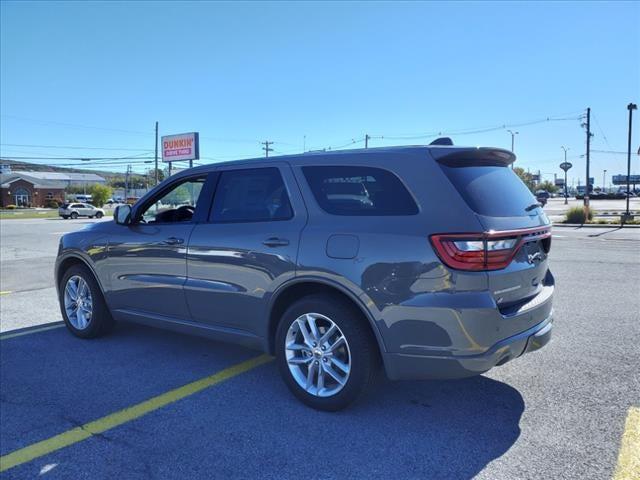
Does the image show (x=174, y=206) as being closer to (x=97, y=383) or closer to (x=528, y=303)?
(x=97, y=383)

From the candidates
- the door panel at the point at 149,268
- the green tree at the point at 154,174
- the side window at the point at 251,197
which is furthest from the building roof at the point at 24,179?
the side window at the point at 251,197

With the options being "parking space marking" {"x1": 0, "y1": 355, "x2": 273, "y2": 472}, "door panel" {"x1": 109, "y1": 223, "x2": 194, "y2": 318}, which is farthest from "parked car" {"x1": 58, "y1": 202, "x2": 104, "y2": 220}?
"parking space marking" {"x1": 0, "y1": 355, "x2": 273, "y2": 472}

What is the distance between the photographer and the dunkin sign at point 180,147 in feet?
168

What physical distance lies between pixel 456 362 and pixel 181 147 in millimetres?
52785

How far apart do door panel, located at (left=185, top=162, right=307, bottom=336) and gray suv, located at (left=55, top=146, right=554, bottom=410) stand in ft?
0.04

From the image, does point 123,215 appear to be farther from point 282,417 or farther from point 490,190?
point 490,190

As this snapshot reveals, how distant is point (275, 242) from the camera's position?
369cm

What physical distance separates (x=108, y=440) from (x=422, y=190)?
254 centimetres

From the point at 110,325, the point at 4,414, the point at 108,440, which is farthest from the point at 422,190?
the point at 110,325

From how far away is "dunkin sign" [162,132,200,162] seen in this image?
5125 centimetres

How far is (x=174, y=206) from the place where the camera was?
16.5 ft

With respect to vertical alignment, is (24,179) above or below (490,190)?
above

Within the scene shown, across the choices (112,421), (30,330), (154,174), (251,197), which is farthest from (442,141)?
(154,174)

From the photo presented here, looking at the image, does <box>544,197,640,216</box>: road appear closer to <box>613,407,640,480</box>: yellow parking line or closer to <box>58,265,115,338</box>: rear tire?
<box>613,407,640,480</box>: yellow parking line
